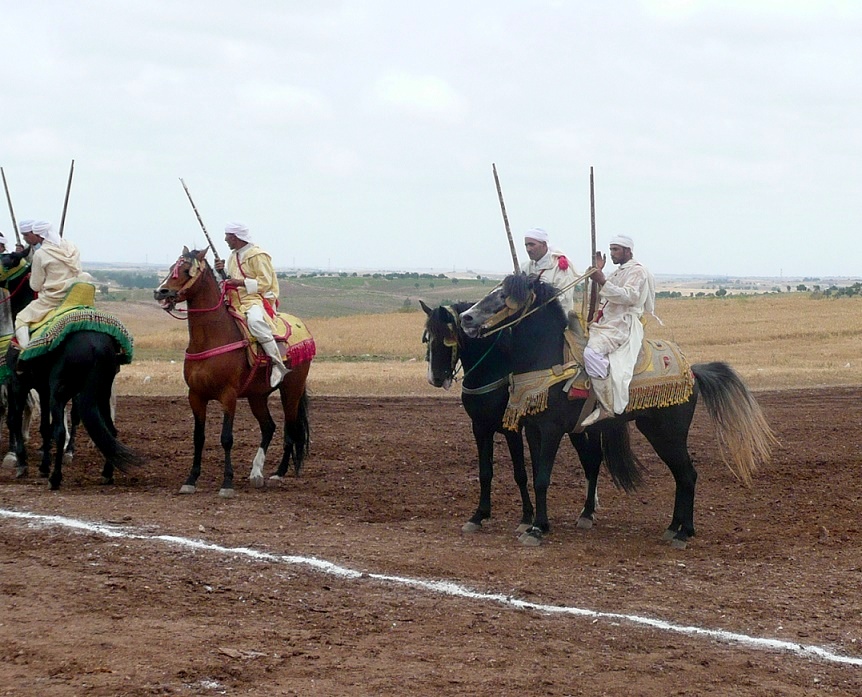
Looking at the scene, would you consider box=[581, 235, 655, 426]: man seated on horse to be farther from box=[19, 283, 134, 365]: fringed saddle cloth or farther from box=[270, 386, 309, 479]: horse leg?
box=[19, 283, 134, 365]: fringed saddle cloth

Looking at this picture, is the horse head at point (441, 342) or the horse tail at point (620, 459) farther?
the horse tail at point (620, 459)

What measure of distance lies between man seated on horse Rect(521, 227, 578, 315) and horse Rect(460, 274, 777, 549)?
34cm

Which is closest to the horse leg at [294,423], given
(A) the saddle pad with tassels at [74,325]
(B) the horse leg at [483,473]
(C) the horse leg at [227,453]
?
(C) the horse leg at [227,453]

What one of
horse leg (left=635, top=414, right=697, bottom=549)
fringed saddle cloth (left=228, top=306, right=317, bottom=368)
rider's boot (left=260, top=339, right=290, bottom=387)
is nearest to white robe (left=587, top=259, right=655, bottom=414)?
horse leg (left=635, top=414, right=697, bottom=549)

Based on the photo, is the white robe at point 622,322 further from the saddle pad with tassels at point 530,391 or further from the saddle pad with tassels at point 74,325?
the saddle pad with tassels at point 74,325

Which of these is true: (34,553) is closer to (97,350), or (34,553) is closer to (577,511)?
(97,350)

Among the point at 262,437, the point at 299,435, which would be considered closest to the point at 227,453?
the point at 262,437

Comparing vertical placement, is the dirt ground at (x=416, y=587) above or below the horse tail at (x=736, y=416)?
below

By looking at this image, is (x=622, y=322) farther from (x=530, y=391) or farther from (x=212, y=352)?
(x=212, y=352)

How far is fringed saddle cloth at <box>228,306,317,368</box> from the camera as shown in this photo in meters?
11.5

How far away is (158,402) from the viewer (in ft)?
60.3

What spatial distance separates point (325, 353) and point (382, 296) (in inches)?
2273

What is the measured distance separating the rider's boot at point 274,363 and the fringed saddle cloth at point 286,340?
0.24 feet

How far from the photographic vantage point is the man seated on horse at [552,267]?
988cm
